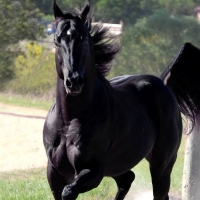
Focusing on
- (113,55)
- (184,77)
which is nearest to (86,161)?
(113,55)

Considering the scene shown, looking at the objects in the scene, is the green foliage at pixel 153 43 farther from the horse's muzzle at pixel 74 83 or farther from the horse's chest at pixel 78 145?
the horse's muzzle at pixel 74 83

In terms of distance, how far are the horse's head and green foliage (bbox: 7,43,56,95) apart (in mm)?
14492

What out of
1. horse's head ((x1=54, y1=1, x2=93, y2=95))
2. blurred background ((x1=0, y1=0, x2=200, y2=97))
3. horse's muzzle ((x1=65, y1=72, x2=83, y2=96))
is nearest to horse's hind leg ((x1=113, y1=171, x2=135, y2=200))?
horse's head ((x1=54, y1=1, x2=93, y2=95))

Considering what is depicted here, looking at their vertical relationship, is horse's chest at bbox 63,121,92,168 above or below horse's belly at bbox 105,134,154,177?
above

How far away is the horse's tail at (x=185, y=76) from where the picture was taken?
6.45m

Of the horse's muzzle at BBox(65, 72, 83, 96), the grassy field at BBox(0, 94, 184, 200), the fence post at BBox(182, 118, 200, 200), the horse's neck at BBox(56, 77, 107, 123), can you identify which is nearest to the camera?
the horse's muzzle at BBox(65, 72, 83, 96)

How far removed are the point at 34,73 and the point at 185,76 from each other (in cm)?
1390

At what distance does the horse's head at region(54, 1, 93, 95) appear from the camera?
4281 mm

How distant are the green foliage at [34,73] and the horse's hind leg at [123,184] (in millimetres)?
13127

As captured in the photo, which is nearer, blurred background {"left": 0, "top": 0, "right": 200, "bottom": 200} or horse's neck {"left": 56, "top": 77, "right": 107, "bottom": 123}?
horse's neck {"left": 56, "top": 77, "right": 107, "bottom": 123}

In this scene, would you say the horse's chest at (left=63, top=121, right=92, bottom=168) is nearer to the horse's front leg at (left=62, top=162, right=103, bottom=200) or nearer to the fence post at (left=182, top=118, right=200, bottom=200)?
the horse's front leg at (left=62, top=162, right=103, bottom=200)

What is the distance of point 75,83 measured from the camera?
13.9 ft

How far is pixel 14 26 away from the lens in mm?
21047

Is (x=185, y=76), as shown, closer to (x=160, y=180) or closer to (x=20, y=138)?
(x=160, y=180)
